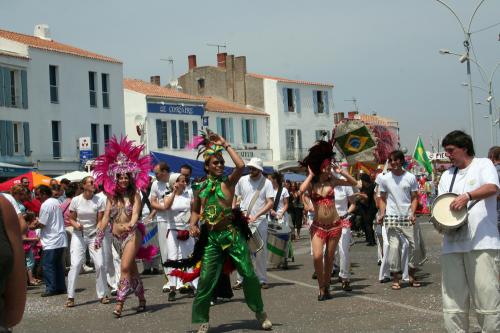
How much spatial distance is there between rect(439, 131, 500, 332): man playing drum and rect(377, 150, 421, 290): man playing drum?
4.74m

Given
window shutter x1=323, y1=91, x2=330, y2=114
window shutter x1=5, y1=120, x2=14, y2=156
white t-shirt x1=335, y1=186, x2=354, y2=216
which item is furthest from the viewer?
window shutter x1=323, y1=91, x2=330, y2=114

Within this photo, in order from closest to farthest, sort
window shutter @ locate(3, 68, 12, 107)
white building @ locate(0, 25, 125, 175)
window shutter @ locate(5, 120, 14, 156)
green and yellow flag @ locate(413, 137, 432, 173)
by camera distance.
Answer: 1. green and yellow flag @ locate(413, 137, 432, 173)
2. window shutter @ locate(5, 120, 14, 156)
3. window shutter @ locate(3, 68, 12, 107)
4. white building @ locate(0, 25, 125, 175)

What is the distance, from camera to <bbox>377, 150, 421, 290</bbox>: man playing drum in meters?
12.6

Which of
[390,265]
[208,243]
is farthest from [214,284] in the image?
[390,265]

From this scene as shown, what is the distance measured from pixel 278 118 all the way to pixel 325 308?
199 ft

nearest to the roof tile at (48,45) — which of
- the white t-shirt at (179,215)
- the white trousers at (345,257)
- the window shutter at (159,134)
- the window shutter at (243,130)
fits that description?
the window shutter at (159,134)

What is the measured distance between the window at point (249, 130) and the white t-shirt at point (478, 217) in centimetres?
6014

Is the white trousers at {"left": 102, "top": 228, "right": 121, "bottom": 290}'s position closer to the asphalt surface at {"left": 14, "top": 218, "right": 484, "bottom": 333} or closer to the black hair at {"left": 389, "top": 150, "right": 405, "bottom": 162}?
the asphalt surface at {"left": 14, "top": 218, "right": 484, "bottom": 333}

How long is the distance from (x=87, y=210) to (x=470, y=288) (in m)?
7.55

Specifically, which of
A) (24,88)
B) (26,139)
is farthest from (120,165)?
(24,88)

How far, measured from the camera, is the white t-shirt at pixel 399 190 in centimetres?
1263

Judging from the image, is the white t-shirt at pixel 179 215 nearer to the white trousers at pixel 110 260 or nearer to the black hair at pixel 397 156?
the white trousers at pixel 110 260

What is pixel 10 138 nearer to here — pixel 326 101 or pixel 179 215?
pixel 179 215

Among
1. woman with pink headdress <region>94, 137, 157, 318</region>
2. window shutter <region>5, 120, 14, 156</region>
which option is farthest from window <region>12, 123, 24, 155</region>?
woman with pink headdress <region>94, 137, 157, 318</region>
